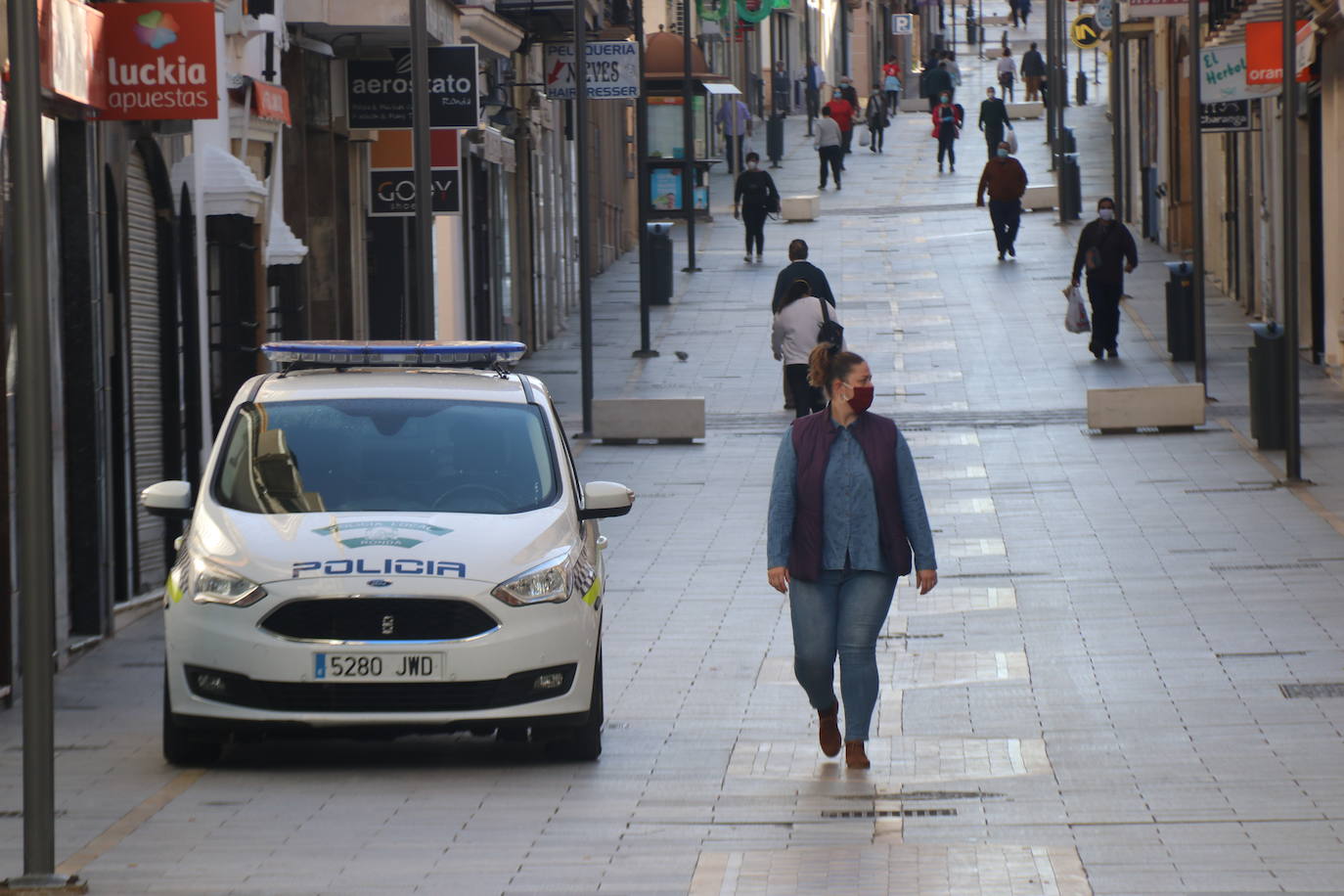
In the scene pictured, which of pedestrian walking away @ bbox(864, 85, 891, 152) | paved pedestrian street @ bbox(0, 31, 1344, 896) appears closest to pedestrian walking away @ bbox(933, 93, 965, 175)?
→ pedestrian walking away @ bbox(864, 85, 891, 152)

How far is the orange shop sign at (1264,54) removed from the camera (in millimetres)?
21344

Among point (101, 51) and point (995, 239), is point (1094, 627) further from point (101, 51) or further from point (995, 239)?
point (995, 239)

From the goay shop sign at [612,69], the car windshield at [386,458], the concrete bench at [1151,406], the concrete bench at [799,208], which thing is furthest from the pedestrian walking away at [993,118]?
the car windshield at [386,458]

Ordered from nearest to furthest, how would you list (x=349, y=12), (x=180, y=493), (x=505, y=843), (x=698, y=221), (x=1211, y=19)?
(x=505, y=843) < (x=180, y=493) < (x=349, y=12) < (x=1211, y=19) < (x=698, y=221)

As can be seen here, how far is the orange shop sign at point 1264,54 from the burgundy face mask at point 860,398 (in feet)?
42.5

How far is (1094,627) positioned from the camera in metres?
13.1

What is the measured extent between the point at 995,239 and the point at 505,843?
111 ft

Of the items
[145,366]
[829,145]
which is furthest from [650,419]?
[829,145]

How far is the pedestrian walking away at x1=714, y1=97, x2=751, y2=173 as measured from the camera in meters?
55.5

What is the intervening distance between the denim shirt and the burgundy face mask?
0.44 feet

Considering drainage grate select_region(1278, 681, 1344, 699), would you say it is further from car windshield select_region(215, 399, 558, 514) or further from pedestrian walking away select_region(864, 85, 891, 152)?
pedestrian walking away select_region(864, 85, 891, 152)

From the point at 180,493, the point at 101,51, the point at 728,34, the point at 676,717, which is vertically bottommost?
the point at 676,717

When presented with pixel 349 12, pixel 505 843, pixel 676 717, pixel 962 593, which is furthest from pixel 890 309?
pixel 505 843

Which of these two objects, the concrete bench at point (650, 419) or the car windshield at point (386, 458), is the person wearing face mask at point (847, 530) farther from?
the concrete bench at point (650, 419)
